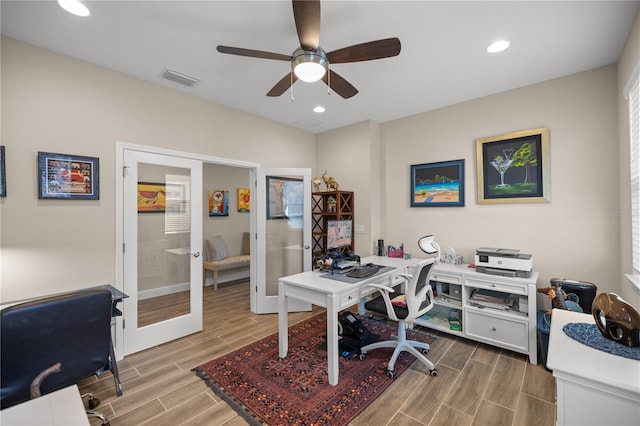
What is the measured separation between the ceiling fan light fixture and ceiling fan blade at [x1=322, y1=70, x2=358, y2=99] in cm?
22

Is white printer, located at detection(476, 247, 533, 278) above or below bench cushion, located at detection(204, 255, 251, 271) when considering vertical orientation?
above

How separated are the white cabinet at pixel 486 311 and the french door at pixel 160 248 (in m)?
2.81

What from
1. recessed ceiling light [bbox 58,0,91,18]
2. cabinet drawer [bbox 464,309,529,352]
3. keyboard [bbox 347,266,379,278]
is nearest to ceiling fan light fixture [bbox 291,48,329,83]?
recessed ceiling light [bbox 58,0,91,18]

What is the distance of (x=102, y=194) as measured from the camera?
2.66m

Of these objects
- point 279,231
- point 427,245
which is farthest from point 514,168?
point 279,231

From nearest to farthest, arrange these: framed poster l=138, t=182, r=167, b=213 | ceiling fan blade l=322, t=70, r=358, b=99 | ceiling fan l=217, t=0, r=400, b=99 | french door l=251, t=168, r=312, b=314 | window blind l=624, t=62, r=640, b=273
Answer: ceiling fan l=217, t=0, r=400, b=99
window blind l=624, t=62, r=640, b=273
ceiling fan blade l=322, t=70, r=358, b=99
framed poster l=138, t=182, r=167, b=213
french door l=251, t=168, r=312, b=314

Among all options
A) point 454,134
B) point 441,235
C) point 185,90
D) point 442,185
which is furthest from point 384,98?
point 185,90

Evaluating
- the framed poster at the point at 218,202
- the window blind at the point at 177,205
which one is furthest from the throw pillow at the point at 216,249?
the window blind at the point at 177,205

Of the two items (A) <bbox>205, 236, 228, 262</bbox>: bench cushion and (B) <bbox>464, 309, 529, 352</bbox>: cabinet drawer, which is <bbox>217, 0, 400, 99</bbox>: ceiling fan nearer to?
(B) <bbox>464, 309, 529, 352</bbox>: cabinet drawer

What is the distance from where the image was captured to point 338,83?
7.59 ft

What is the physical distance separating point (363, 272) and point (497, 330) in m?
1.47

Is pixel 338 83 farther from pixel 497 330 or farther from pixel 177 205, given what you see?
pixel 497 330

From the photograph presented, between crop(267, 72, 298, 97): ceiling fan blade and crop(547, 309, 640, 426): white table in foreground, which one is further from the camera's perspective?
crop(267, 72, 298, 97): ceiling fan blade

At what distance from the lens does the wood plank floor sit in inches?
75.5
